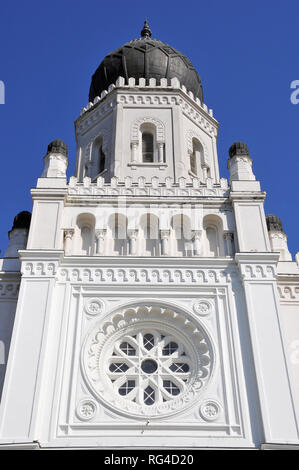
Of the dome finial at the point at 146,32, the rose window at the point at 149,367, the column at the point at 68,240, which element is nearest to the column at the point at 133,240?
the column at the point at 68,240

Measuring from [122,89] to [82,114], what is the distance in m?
2.02

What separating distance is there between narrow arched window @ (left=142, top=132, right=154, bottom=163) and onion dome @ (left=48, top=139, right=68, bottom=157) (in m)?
3.34

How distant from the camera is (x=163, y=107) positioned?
2230 cm

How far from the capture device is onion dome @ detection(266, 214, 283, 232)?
59.1 ft

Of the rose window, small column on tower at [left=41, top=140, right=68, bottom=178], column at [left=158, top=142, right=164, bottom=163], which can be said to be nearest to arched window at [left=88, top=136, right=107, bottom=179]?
column at [left=158, top=142, right=164, bottom=163]

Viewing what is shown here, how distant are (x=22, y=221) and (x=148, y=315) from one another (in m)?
5.58

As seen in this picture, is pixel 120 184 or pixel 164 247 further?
pixel 120 184

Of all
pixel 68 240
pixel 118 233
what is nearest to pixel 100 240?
pixel 118 233

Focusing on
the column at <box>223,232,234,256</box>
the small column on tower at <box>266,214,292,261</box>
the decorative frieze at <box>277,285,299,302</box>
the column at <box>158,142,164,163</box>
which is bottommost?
the decorative frieze at <box>277,285,299,302</box>

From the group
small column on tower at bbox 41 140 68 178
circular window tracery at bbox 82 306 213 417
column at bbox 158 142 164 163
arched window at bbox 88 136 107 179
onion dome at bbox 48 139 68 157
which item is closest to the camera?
circular window tracery at bbox 82 306 213 417

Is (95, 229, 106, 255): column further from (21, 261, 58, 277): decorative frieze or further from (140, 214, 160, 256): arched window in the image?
(21, 261, 58, 277): decorative frieze

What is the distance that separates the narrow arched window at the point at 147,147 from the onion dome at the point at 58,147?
334 centimetres

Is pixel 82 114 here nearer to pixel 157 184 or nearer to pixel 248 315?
pixel 157 184
